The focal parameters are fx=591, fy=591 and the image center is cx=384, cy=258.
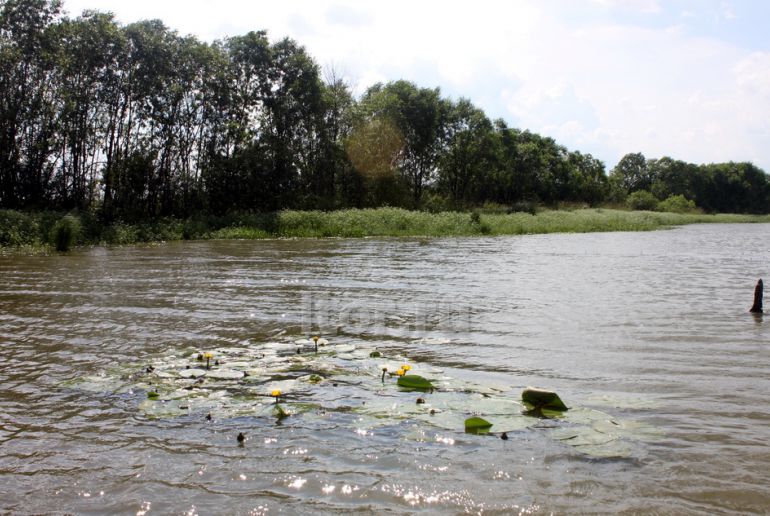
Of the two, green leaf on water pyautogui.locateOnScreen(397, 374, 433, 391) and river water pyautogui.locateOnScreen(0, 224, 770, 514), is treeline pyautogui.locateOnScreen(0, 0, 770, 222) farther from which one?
green leaf on water pyautogui.locateOnScreen(397, 374, 433, 391)

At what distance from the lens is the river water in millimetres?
3742

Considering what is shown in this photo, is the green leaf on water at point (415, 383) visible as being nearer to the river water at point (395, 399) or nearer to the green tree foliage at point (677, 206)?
the river water at point (395, 399)

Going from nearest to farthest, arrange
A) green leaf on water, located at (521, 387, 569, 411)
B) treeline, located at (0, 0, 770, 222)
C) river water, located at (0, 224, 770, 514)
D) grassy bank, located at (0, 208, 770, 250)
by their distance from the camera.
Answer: river water, located at (0, 224, 770, 514) → green leaf on water, located at (521, 387, 569, 411) → grassy bank, located at (0, 208, 770, 250) → treeline, located at (0, 0, 770, 222)

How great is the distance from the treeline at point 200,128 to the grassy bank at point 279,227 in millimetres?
4160

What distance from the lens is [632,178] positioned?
145000 mm

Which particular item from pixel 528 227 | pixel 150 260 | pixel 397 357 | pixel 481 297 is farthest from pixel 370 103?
pixel 397 357

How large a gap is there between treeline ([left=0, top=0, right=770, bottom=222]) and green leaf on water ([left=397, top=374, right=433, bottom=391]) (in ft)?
108

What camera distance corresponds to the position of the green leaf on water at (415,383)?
5832 millimetres

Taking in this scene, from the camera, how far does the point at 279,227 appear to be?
36344mm

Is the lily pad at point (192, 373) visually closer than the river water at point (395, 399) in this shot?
No

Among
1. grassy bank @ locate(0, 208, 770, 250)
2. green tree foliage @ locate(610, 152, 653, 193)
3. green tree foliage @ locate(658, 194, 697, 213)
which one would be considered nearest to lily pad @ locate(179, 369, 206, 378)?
grassy bank @ locate(0, 208, 770, 250)

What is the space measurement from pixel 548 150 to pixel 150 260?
83.9m

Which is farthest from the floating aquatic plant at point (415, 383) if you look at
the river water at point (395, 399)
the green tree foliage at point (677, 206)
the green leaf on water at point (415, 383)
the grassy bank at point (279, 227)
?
the green tree foliage at point (677, 206)

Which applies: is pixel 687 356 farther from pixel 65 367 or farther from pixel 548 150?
pixel 548 150
